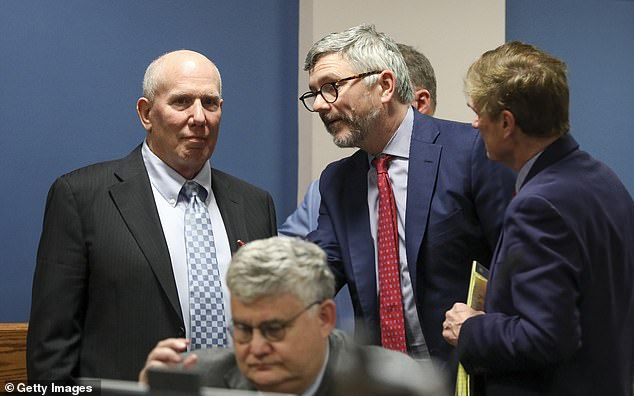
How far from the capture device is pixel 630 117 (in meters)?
4.48

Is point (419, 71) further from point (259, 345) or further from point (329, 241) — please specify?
point (259, 345)

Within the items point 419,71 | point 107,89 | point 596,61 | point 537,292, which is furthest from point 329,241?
point 596,61

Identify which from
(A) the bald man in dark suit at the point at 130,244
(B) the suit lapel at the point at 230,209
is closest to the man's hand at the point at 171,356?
(A) the bald man in dark suit at the point at 130,244

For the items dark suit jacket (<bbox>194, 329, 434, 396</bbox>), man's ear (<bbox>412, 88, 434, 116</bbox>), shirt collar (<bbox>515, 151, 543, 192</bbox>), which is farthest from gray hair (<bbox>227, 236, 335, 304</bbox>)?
man's ear (<bbox>412, 88, 434, 116</bbox>)

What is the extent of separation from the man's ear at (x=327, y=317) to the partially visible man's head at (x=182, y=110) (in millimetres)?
851

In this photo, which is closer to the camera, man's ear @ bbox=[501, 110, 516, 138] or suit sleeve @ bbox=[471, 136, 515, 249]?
man's ear @ bbox=[501, 110, 516, 138]

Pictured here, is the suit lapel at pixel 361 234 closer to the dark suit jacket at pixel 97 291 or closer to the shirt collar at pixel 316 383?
the dark suit jacket at pixel 97 291

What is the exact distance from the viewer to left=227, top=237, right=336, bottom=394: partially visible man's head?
165cm

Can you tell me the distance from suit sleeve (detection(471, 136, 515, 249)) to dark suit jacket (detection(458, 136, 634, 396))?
0.33 meters

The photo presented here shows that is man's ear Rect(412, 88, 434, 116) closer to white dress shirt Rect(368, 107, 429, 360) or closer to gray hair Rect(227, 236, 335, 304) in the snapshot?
white dress shirt Rect(368, 107, 429, 360)

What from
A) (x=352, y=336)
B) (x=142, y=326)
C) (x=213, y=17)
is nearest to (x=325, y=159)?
(x=213, y=17)

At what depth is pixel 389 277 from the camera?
2387 mm

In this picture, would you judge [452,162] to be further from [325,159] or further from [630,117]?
[630,117]

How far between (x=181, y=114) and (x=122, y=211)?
306 millimetres
